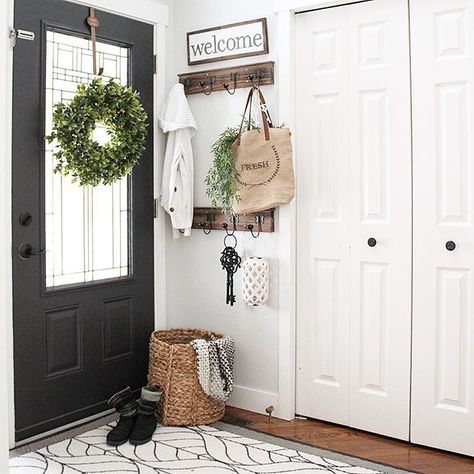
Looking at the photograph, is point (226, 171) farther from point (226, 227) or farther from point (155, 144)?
point (155, 144)

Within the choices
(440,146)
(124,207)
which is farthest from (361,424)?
(124,207)

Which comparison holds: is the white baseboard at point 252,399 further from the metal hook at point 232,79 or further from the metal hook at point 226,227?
the metal hook at point 232,79

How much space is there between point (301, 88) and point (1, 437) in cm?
220

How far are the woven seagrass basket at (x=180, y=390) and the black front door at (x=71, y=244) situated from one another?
0.35 metres

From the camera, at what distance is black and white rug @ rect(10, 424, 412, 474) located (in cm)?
280

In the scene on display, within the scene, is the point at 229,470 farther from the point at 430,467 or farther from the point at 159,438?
the point at 430,467

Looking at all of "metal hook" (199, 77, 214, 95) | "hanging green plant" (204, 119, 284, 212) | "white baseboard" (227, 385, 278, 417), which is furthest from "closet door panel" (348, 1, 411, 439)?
"metal hook" (199, 77, 214, 95)

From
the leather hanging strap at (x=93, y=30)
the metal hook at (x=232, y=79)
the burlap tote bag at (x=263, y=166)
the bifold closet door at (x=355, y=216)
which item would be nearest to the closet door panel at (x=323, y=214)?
the bifold closet door at (x=355, y=216)

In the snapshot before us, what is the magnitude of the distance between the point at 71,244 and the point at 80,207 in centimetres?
20

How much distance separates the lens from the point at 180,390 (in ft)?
10.9

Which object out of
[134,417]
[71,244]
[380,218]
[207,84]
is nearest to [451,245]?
[380,218]

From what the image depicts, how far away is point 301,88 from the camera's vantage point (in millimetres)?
3363

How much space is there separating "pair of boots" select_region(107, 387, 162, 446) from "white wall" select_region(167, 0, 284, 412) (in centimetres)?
56

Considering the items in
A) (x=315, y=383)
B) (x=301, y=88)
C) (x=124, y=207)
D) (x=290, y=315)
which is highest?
(x=301, y=88)
